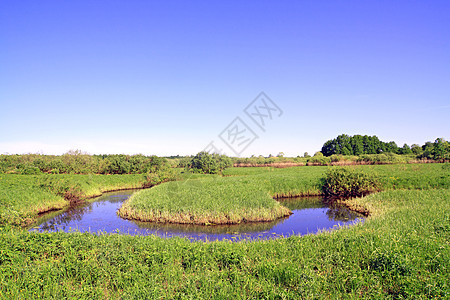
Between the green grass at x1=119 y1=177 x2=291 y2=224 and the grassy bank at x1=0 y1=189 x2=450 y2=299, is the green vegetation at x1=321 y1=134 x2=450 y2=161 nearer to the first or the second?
the green grass at x1=119 y1=177 x2=291 y2=224

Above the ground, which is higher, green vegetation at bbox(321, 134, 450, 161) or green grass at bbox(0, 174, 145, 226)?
green vegetation at bbox(321, 134, 450, 161)

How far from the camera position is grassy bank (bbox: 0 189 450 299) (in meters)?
5.46

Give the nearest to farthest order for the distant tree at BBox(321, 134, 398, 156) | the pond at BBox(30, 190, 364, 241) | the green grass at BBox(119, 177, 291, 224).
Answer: the pond at BBox(30, 190, 364, 241)
the green grass at BBox(119, 177, 291, 224)
the distant tree at BBox(321, 134, 398, 156)

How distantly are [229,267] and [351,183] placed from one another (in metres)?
19.4

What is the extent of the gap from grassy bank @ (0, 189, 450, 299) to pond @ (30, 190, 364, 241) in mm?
3638

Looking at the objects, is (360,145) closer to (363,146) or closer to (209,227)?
(363,146)

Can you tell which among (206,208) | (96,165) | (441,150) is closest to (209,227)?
(206,208)

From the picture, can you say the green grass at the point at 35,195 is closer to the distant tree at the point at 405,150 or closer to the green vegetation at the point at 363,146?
the green vegetation at the point at 363,146

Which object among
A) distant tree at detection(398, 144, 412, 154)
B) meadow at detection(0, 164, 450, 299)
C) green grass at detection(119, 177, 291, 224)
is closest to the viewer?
meadow at detection(0, 164, 450, 299)

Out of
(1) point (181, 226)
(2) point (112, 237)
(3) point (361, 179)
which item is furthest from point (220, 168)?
(2) point (112, 237)

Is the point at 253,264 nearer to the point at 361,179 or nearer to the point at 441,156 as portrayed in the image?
the point at 361,179

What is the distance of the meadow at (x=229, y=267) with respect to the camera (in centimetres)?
545

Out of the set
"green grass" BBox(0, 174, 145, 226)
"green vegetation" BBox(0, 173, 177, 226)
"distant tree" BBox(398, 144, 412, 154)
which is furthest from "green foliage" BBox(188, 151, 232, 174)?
"distant tree" BBox(398, 144, 412, 154)

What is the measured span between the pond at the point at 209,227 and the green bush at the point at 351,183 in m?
2.03
